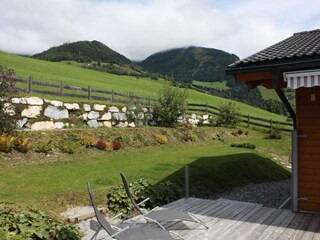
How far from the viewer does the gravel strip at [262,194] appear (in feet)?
33.9

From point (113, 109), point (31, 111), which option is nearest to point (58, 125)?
point (31, 111)

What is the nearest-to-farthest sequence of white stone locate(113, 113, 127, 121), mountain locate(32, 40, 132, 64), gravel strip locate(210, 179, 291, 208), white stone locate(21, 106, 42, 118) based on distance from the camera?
1. gravel strip locate(210, 179, 291, 208)
2. white stone locate(21, 106, 42, 118)
3. white stone locate(113, 113, 127, 121)
4. mountain locate(32, 40, 132, 64)

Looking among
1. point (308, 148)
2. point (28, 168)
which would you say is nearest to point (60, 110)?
point (28, 168)

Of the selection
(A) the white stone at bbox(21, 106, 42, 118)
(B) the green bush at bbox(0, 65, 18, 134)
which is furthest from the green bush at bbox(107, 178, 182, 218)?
(A) the white stone at bbox(21, 106, 42, 118)

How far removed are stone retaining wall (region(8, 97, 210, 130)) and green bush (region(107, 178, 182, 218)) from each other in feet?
28.0

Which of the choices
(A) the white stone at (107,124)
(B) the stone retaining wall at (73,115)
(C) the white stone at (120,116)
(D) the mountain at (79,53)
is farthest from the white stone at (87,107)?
(D) the mountain at (79,53)

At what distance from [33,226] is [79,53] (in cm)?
10456

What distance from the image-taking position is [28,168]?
1152cm

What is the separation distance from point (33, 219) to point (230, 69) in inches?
185

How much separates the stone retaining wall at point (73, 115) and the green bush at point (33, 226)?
9.60 meters

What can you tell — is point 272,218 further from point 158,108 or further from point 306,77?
point 158,108

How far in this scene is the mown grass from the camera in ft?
27.8

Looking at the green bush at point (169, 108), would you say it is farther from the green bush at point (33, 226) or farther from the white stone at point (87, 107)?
the green bush at point (33, 226)

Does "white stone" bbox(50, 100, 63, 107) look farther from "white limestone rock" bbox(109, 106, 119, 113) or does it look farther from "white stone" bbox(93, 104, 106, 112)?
"white limestone rock" bbox(109, 106, 119, 113)
